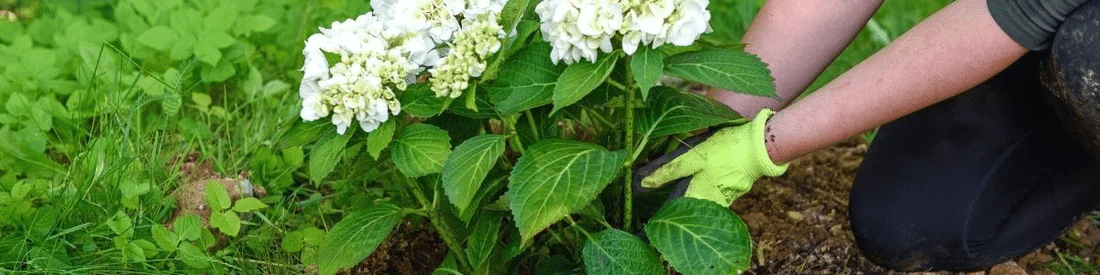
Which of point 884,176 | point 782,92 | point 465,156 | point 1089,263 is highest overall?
point 465,156

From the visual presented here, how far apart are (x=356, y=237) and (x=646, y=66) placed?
561 mm

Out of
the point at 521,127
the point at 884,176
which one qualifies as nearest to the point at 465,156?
the point at 521,127

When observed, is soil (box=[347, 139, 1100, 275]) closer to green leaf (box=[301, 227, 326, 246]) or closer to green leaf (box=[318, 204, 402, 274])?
green leaf (box=[301, 227, 326, 246])

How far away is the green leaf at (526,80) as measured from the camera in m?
1.71

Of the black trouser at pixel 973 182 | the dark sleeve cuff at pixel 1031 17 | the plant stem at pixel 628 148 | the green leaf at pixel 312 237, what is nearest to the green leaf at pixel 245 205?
the green leaf at pixel 312 237

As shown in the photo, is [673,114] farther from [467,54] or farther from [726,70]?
[467,54]

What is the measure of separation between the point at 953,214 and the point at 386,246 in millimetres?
1068

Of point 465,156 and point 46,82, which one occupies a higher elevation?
point 465,156

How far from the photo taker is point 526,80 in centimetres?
173

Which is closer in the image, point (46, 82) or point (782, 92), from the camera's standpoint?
point (782, 92)

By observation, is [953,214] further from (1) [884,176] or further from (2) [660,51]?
(2) [660,51]

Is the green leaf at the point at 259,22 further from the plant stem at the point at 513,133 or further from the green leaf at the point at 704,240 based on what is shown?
the green leaf at the point at 704,240

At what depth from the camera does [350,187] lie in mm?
2449

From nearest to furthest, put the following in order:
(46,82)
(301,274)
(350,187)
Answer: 1. (301,274)
2. (350,187)
3. (46,82)
